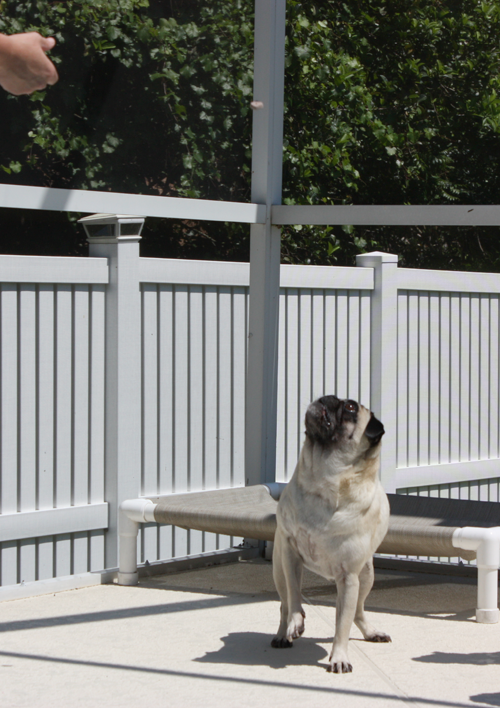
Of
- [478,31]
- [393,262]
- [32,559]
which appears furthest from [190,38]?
[32,559]

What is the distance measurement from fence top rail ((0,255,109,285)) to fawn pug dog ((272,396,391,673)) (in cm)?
184

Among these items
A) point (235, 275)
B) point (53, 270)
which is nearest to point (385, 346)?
point (235, 275)

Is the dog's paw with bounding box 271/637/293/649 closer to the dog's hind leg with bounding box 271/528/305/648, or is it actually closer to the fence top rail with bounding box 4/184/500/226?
the dog's hind leg with bounding box 271/528/305/648

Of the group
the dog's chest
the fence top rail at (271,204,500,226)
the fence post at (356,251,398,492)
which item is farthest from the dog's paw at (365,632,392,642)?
the fence post at (356,251,398,492)

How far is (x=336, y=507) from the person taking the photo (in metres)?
3.36

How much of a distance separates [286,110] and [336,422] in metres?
2.87

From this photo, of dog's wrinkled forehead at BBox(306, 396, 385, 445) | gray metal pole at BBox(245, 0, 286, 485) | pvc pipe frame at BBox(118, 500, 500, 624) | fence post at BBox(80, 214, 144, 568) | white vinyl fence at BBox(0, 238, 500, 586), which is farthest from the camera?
gray metal pole at BBox(245, 0, 286, 485)

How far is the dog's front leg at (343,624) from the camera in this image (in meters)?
3.31

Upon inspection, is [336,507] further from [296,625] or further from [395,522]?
[395,522]

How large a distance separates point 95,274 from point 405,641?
238cm

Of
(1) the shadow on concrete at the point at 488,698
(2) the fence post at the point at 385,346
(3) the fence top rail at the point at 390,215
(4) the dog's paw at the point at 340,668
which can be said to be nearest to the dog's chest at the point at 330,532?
(4) the dog's paw at the point at 340,668

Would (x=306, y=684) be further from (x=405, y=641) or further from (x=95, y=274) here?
(x=95, y=274)

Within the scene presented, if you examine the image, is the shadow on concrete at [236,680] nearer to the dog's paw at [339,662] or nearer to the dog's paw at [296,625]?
the dog's paw at [339,662]

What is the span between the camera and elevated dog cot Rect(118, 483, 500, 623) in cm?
400
